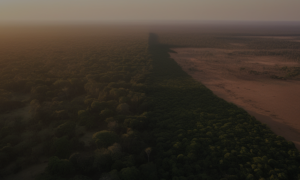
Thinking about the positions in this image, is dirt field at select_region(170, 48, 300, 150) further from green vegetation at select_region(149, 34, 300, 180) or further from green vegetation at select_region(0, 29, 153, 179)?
green vegetation at select_region(0, 29, 153, 179)

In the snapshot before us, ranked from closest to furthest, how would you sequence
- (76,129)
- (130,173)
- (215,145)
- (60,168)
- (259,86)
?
(130,173)
(60,168)
(215,145)
(76,129)
(259,86)

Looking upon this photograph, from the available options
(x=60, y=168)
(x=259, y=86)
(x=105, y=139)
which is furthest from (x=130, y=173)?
(x=259, y=86)

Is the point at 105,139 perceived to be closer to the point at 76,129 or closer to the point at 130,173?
the point at 130,173

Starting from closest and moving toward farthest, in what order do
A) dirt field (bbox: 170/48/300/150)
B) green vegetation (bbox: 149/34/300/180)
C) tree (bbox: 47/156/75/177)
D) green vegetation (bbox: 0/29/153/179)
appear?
tree (bbox: 47/156/75/177)
green vegetation (bbox: 149/34/300/180)
green vegetation (bbox: 0/29/153/179)
dirt field (bbox: 170/48/300/150)

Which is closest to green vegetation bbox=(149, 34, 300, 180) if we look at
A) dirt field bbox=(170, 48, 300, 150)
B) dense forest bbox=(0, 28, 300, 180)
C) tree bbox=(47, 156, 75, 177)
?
dense forest bbox=(0, 28, 300, 180)

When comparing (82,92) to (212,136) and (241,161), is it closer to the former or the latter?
(212,136)

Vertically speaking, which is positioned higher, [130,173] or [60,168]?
[130,173]

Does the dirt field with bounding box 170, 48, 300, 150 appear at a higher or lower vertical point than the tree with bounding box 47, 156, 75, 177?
higher

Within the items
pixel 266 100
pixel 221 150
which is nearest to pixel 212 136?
pixel 221 150
